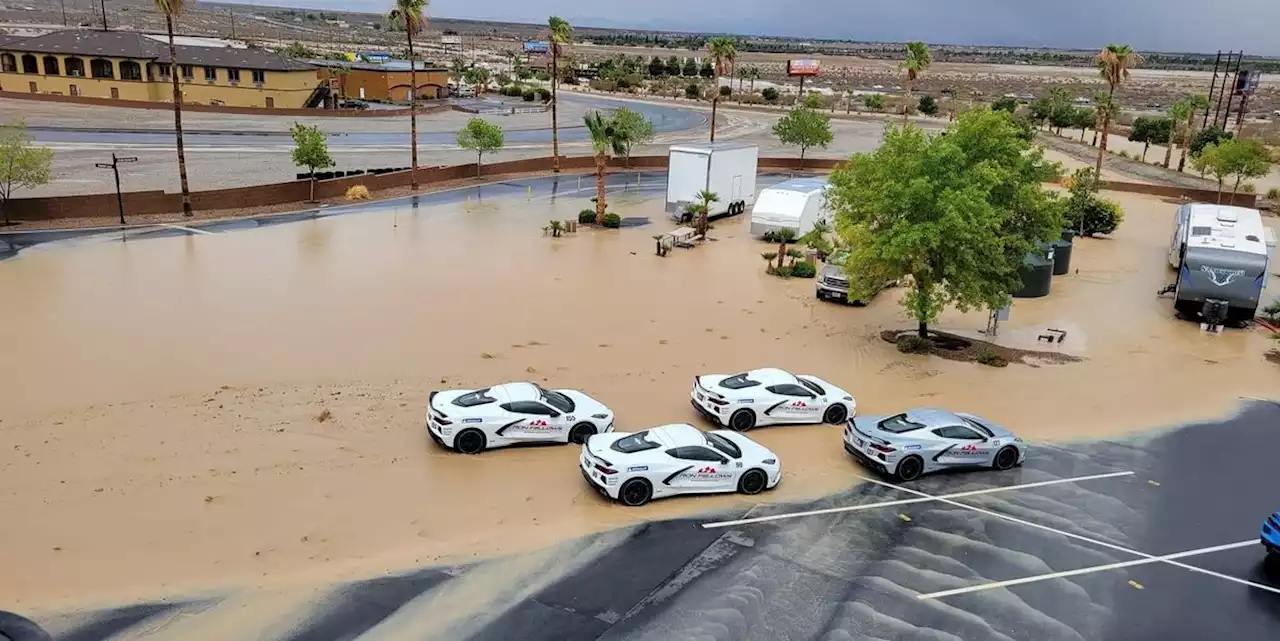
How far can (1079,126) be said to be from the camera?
96.1 m

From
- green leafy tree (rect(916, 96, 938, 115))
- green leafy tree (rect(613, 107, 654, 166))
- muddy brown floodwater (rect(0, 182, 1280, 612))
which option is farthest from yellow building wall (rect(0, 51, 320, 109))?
green leafy tree (rect(916, 96, 938, 115))

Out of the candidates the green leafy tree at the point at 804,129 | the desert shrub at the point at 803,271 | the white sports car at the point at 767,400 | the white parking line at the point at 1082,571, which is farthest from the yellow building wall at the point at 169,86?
the white parking line at the point at 1082,571

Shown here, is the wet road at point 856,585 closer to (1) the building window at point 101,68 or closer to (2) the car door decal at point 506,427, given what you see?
(2) the car door decal at point 506,427

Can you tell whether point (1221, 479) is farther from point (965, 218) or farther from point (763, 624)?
point (763, 624)

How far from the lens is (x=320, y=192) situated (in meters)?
43.6

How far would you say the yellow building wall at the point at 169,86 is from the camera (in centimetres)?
7675

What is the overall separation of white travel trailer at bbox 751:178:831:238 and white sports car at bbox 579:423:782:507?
898 inches

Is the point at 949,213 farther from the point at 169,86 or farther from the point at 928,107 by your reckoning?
the point at 928,107

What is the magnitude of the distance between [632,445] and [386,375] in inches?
310

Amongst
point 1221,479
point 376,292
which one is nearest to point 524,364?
point 376,292

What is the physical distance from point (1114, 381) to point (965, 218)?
5.95m

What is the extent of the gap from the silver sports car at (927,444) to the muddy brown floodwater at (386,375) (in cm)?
88

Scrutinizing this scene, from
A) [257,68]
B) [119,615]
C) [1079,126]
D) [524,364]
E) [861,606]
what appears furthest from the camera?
[1079,126]

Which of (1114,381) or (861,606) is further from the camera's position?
(1114,381)
